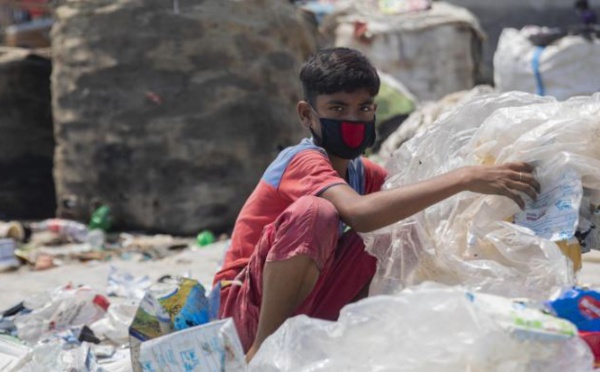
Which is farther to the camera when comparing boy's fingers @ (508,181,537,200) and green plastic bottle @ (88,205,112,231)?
green plastic bottle @ (88,205,112,231)

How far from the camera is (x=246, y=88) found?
5.91 m

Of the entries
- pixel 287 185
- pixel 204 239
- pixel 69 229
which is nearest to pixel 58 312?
pixel 287 185

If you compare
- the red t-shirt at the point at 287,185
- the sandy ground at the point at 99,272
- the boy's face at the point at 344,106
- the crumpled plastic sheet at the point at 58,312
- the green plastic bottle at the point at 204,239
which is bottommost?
the green plastic bottle at the point at 204,239

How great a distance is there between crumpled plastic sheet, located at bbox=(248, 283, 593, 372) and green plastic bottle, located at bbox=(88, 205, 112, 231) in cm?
420

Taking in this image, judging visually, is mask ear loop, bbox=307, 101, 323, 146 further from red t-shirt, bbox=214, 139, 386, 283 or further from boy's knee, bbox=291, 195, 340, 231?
boy's knee, bbox=291, 195, 340, 231

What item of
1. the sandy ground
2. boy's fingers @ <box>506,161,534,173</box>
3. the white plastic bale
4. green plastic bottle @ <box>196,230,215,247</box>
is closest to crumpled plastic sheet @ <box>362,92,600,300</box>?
boy's fingers @ <box>506,161,534,173</box>

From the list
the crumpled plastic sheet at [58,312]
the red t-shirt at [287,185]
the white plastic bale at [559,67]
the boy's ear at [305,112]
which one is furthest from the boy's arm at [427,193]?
the white plastic bale at [559,67]

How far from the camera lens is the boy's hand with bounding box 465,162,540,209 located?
2.10 metres

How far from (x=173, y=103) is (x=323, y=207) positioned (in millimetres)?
3798

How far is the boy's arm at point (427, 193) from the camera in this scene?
2102 millimetres

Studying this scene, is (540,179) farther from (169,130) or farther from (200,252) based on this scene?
(169,130)

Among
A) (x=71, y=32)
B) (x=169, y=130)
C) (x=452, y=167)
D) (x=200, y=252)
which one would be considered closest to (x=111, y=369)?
(x=452, y=167)

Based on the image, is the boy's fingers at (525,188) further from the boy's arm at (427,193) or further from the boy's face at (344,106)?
the boy's face at (344,106)

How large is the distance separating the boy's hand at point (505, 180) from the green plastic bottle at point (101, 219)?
4187mm
